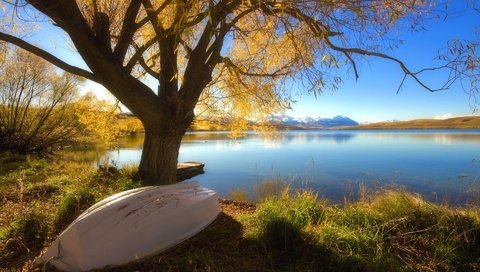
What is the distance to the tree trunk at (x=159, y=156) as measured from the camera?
671cm

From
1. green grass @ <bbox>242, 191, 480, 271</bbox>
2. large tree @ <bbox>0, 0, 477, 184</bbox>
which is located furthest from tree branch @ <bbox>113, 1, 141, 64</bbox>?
green grass @ <bbox>242, 191, 480, 271</bbox>

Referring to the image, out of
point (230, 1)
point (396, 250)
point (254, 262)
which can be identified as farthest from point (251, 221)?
point (230, 1)

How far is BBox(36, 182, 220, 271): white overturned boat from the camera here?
145 inches

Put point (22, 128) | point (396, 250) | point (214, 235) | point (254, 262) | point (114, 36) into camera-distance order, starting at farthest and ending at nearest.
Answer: point (22, 128) → point (114, 36) → point (214, 235) → point (396, 250) → point (254, 262)

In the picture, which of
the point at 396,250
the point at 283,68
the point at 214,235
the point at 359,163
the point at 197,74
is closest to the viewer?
the point at 396,250

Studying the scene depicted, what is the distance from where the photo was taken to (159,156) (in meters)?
6.84

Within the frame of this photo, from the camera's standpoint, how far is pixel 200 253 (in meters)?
4.06

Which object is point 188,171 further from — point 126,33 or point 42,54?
point 42,54

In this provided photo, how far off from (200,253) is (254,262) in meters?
0.63

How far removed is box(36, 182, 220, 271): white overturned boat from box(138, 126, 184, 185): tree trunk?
2038mm

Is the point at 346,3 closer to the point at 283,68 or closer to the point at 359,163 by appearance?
the point at 283,68

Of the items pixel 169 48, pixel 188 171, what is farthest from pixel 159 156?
pixel 188 171

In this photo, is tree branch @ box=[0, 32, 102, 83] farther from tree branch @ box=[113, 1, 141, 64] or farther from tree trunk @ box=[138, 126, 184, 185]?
tree trunk @ box=[138, 126, 184, 185]

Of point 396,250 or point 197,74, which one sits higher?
point 197,74
